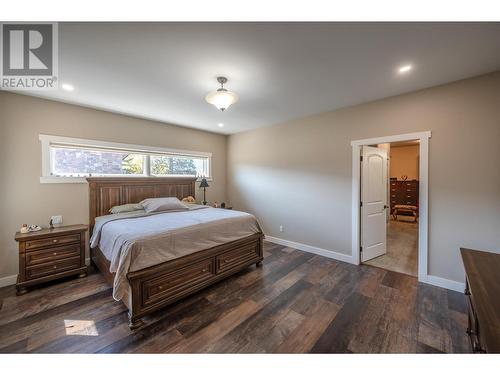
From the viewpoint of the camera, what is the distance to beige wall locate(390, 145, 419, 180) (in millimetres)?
6954

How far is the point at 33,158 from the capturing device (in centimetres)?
288

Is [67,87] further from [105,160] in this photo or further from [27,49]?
[105,160]

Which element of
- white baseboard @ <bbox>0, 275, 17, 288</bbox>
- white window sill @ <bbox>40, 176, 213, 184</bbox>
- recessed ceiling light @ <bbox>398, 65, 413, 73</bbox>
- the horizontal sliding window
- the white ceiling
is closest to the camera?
the white ceiling

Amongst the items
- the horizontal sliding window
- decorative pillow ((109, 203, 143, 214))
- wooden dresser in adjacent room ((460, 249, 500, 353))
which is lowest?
wooden dresser in adjacent room ((460, 249, 500, 353))

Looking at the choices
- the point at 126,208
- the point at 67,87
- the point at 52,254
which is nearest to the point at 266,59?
the point at 67,87

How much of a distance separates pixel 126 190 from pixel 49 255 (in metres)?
1.39

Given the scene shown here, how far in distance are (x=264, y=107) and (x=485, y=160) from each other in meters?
2.86

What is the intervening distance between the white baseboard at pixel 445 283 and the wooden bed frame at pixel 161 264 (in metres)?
2.29

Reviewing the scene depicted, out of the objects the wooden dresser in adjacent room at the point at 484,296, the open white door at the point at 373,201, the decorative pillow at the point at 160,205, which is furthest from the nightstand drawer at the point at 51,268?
the open white door at the point at 373,201

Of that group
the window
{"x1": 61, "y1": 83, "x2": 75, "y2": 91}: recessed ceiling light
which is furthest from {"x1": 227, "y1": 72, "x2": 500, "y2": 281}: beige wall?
{"x1": 61, "y1": 83, "x2": 75, "y2": 91}: recessed ceiling light

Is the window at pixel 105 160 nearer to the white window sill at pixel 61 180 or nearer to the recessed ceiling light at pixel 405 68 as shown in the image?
the white window sill at pixel 61 180

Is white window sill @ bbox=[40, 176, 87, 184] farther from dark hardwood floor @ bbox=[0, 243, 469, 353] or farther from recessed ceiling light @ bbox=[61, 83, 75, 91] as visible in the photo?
dark hardwood floor @ bbox=[0, 243, 469, 353]

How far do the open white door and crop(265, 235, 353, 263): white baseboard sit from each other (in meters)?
0.29
